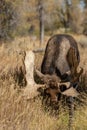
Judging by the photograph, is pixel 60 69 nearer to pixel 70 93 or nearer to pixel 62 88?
pixel 62 88

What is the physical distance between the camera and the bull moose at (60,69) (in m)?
8.00

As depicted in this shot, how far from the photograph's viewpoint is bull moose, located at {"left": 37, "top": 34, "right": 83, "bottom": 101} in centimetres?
800

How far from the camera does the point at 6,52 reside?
13.6 metres

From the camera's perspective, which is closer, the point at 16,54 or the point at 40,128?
the point at 40,128

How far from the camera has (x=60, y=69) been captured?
8.77m

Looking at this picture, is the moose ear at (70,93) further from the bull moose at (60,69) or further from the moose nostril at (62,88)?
the moose nostril at (62,88)

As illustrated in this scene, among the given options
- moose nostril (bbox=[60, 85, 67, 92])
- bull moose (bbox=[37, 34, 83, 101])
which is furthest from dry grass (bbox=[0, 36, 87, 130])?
moose nostril (bbox=[60, 85, 67, 92])

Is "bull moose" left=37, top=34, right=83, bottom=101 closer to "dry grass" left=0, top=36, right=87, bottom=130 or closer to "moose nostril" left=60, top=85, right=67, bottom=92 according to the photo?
"moose nostril" left=60, top=85, right=67, bottom=92

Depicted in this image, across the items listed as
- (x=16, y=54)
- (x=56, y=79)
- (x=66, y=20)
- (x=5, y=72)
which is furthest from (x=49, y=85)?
(x=66, y=20)

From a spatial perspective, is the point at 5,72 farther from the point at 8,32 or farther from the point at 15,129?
the point at 8,32

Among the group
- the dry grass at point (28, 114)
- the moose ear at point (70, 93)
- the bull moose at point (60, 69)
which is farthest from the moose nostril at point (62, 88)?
the dry grass at point (28, 114)

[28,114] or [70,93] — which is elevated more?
[70,93]

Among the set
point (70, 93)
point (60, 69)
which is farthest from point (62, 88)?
point (60, 69)

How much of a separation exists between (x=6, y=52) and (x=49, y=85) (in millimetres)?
5806
